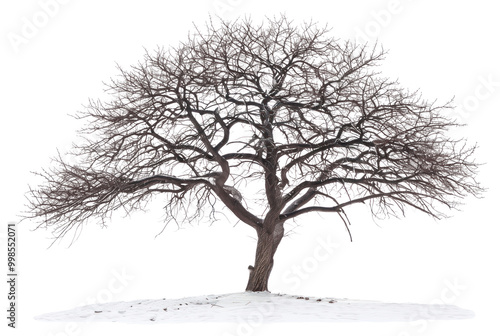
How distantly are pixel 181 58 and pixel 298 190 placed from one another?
281 centimetres

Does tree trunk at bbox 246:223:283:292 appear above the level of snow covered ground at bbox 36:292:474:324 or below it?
above

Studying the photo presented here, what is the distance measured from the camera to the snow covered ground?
9.93 meters

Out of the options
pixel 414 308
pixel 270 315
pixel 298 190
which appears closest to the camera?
pixel 270 315

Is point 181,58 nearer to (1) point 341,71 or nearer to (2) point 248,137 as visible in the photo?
(2) point 248,137

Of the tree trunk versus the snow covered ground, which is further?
the tree trunk

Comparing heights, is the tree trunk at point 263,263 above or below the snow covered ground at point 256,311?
above

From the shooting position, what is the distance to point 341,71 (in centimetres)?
1179

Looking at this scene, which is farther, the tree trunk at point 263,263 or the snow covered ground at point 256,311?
the tree trunk at point 263,263

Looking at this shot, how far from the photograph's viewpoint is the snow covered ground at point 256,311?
32.6 feet

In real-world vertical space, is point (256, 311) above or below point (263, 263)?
below

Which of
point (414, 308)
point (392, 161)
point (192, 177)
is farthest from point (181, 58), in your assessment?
point (414, 308)

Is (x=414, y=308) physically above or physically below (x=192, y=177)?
below

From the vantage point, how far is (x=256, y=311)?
10219 millimetres

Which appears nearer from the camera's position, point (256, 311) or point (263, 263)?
point (256, 311)
